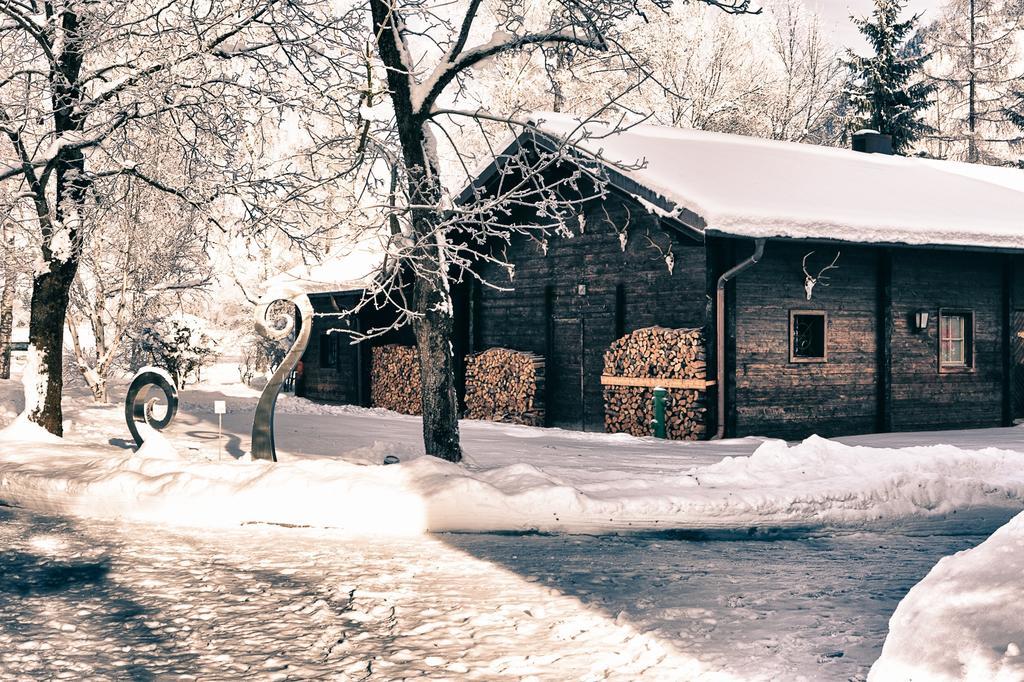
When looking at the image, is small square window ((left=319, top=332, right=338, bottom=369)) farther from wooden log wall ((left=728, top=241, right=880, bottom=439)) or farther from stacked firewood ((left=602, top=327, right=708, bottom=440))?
wooden log wall ((left=728, top=241, right=880, bottom=439))

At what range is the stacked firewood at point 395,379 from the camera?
75.2ft

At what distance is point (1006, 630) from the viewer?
13.1 ft

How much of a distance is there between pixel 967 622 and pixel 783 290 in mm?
12979

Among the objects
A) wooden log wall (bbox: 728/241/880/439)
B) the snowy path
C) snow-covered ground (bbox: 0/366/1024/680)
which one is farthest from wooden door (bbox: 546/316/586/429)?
the snowy path

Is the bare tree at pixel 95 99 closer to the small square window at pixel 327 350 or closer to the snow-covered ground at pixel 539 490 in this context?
the snow-covered ground at pixel 539 490

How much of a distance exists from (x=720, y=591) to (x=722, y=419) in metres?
9.68

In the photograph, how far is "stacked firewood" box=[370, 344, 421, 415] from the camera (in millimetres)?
22922

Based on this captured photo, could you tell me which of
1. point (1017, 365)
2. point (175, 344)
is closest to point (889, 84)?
point (1017, 365)

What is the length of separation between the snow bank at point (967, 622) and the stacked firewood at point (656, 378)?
11.4m

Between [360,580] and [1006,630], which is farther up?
[1006,630]

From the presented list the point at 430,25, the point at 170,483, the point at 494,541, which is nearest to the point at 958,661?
the point at 494,541

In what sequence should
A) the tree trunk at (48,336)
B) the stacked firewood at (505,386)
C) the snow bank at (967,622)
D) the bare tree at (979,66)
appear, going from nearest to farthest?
1. the snow bank at (967,622)
2. the tree trunk at (48,336)
3. the stacked firewood at (505,386)
4. the bare tree at (979,66)

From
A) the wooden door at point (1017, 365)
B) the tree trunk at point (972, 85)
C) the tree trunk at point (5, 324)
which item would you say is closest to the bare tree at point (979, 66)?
the tree trunk at point (972, 85)

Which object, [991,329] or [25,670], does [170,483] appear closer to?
[25,670]
